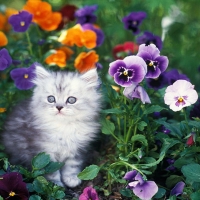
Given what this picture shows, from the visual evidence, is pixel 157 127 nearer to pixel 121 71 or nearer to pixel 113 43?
pixel 121 71

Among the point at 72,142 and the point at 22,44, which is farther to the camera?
the point at 22,44

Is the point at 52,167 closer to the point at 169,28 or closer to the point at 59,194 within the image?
the point at 59,194

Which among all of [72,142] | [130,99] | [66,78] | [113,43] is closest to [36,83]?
[66,78]

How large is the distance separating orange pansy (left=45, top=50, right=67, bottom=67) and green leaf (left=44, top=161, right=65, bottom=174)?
41.8 inches

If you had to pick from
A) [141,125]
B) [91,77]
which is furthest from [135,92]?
[91,77]

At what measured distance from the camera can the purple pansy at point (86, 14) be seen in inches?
177

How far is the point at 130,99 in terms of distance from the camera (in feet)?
10.5

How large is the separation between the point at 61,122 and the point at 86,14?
145 centimetres

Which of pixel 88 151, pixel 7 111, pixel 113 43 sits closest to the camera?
pixel 88 151

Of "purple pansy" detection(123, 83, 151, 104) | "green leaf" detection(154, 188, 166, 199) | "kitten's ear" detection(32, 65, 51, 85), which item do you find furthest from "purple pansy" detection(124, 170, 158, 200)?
"kitten's ear" detection(32, 65, 51, 85)

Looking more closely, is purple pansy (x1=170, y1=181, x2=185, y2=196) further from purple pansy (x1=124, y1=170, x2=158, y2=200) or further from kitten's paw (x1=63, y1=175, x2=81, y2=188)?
kitten's paw (x1=63, y1=175, x2=81, y2=188)

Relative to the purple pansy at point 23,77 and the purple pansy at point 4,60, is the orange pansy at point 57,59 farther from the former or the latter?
the purple pansy at point 4,60

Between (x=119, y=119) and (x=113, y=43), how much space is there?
2.24 m

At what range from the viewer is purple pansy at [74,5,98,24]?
4.50 m
